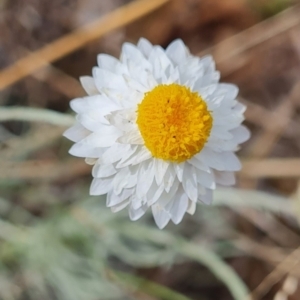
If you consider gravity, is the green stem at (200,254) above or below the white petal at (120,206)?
below

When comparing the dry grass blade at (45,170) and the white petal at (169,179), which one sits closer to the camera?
the white petal at (169,179)

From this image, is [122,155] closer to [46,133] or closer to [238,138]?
[238,138]

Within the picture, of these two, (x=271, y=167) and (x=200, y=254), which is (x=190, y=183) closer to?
(x=200, y=254)

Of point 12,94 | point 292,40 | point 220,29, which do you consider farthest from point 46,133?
point 292,40

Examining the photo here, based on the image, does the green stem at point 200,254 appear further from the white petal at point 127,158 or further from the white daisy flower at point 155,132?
the white petal at point 127,158

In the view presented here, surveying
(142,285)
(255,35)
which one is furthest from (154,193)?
(255,35)

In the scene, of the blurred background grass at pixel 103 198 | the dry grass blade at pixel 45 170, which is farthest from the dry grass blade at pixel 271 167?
the dry grass blade at pixel 45 170

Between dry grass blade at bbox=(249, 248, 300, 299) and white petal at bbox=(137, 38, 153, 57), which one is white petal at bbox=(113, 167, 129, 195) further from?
dry grass blade at bbox=(249, 248, 300, 299)
